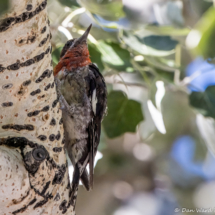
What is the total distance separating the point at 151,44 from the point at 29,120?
2.45 feet

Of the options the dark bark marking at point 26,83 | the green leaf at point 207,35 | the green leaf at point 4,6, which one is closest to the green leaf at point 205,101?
the green leaf at point 207,35

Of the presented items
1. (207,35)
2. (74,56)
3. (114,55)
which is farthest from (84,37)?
(207,35)

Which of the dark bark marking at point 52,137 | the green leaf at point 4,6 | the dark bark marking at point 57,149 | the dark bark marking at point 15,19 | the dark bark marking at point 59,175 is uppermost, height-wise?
the green leaf at point 4,6

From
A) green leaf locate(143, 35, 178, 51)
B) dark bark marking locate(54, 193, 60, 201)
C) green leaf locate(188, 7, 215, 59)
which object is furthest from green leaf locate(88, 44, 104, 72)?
dark bark marking locate(54, 193, 60, 201)

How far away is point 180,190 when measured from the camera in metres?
3.90

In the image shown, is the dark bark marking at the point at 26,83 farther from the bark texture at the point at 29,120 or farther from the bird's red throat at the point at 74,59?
the bird's red throat at the point at 74,59

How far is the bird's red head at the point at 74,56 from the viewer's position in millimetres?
1555

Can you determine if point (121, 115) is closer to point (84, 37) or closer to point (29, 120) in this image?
point (84, 37)

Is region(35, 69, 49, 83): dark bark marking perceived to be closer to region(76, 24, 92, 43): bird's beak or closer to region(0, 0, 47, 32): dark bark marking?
region(0, 0, 47, 32): dark bark marking

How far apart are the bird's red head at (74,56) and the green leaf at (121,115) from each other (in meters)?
0.25

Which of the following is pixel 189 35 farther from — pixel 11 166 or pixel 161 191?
pixel 161 191

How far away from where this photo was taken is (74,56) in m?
1.61

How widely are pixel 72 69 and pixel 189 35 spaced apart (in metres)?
0.60

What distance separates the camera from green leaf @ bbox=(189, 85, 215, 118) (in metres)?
1.37
